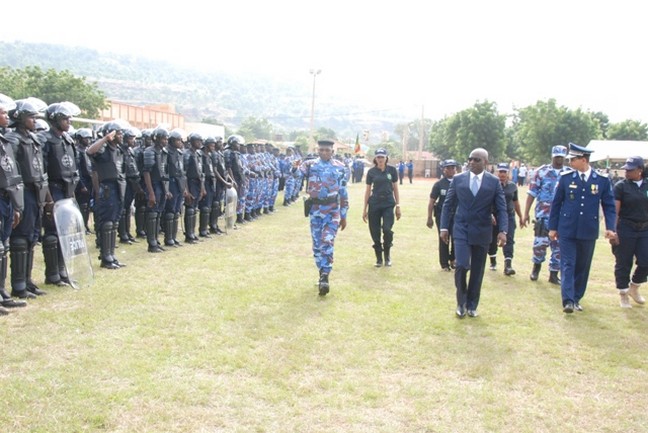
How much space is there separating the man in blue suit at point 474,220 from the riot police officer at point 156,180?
18.1ft

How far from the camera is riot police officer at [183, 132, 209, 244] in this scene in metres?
11.6

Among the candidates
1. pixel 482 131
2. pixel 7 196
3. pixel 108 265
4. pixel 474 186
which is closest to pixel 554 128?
pixel 482 131

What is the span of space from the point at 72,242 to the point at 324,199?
3.17 meters

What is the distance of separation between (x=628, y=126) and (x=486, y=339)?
181ft

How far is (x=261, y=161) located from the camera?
1695cm

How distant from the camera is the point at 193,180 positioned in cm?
1173

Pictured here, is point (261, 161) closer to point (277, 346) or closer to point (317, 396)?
point (277, 346)

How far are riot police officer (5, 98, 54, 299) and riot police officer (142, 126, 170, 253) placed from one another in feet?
10.2

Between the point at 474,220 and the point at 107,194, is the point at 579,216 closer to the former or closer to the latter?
the point at 474,220

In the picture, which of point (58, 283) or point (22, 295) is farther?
point (58, 283)

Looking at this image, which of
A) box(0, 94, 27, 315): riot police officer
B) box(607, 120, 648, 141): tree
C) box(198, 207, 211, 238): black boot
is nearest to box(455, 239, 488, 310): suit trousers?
box(0, 94, 27, 315): riot police officer

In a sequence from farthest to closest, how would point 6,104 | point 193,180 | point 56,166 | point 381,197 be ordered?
point 193,180, point 381,197, point 56,166, point 6,104

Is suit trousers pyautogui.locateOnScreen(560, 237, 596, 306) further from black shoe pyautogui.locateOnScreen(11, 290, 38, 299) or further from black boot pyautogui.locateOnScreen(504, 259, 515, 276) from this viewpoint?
black shoe pyautogui.locateOnScreen(11, 290, 38, 299)

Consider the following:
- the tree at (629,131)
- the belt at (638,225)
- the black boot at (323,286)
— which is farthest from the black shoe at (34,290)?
the tree at (629,131)
